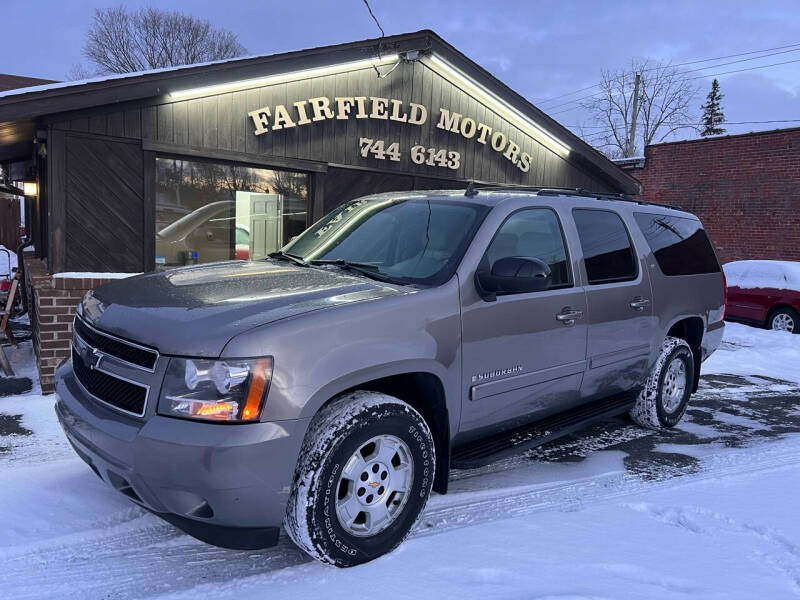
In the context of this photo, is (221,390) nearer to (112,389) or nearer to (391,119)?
(112,389)

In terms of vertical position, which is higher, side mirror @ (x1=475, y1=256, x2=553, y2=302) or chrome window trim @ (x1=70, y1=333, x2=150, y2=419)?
side mirror @ (x1=475, y1=256, x2=553, y2=302)

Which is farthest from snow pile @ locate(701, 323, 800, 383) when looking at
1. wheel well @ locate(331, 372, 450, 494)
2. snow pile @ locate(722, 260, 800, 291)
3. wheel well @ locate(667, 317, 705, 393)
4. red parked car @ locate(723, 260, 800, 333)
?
wheel well @ locate(331, 372, 450, 494)

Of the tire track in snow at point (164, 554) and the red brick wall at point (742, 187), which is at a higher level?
the red brick wall at point (742, 187)

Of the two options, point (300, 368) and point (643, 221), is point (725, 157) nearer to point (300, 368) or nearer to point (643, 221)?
point (643, 221)

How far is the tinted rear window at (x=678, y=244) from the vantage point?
495cm

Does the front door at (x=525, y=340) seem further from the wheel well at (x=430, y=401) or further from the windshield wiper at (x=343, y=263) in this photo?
the windshield wiper at (x=343, y=263)

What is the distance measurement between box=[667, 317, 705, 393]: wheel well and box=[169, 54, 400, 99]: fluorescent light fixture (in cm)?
568

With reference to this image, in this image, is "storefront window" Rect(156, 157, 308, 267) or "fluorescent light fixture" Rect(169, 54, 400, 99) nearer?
"fluorescent light fixture" Rect(169, 54, 400, 99)

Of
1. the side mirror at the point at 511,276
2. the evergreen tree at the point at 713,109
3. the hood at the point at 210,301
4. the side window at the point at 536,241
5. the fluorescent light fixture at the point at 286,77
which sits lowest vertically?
the hood at the point at 210,301

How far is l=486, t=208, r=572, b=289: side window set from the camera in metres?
3.68

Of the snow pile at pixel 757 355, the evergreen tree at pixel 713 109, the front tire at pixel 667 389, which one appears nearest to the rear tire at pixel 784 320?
the snow pile at pixel 757 355

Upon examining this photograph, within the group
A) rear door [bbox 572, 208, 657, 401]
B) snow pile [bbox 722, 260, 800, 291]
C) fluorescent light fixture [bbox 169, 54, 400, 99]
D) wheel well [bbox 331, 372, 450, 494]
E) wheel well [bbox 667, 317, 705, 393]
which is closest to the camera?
wheel well [bbox 331, 372, 450, 494]

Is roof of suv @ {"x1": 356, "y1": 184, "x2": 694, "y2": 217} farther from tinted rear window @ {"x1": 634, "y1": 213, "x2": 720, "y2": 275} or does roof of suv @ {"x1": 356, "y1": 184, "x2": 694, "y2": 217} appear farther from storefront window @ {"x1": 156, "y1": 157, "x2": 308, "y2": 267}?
storefront window @ {"x1": 156, "y1": 157, "x2": 308, "y2": 267}

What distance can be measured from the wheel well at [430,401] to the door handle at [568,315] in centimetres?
108
